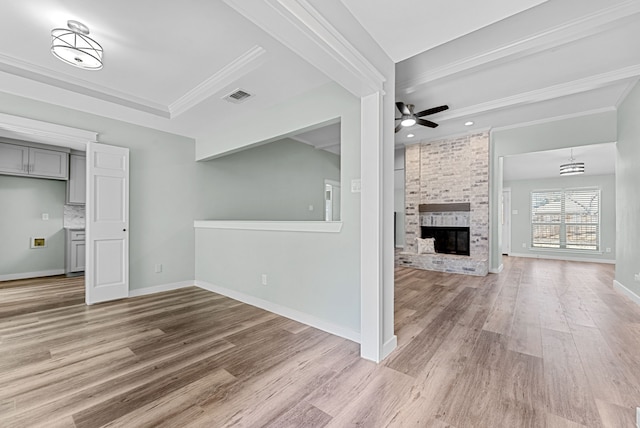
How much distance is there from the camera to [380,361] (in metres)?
2.07

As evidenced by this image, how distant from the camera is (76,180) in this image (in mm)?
5238

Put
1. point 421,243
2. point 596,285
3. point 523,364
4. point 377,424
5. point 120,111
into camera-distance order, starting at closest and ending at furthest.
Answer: point 377,424, point 523,364, point 120,111, point 596,285, point 421,243

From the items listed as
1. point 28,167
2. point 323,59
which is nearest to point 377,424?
point 323,59

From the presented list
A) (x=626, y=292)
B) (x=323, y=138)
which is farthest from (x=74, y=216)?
(x=626, y=292)

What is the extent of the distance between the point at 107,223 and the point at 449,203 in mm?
6010

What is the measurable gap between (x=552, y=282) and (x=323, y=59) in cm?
553

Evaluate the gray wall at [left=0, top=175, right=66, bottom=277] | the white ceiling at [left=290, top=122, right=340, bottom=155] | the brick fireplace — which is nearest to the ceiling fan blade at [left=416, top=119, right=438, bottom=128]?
the white ceiling at [left=290, top=122, right=340, bottom=155]

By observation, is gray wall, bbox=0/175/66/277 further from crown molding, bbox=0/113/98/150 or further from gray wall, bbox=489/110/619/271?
gray wall, bbox=489/110/619/271

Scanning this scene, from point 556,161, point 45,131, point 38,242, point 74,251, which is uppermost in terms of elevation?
point 556,161

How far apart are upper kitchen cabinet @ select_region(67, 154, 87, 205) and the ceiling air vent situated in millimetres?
4060

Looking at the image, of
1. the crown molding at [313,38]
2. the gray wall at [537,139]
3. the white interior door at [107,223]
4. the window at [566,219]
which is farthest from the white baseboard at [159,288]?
the window at [566,219]

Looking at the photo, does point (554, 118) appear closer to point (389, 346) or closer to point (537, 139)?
point (537, 139)

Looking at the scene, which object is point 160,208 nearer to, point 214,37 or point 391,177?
point 214,37

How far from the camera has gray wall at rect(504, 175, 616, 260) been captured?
7164mm
